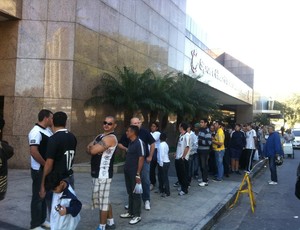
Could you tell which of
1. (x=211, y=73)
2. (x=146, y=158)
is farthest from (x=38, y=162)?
(x=211, y=73)

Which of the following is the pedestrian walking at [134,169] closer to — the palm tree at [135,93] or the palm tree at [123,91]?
the palm tree at [135,93]

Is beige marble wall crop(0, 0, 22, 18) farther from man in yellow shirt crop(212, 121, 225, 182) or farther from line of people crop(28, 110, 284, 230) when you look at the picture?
man in yellow shirt crop(212, 121, 225, 182)

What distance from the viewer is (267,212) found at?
298 inches

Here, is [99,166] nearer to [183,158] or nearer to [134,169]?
[134,169]

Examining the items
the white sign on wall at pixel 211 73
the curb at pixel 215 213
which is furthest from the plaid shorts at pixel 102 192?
the white sign on wall at pixel 211 73

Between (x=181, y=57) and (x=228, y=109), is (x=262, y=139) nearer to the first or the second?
(x=181, y=57)

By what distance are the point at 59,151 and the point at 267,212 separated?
4.95 m

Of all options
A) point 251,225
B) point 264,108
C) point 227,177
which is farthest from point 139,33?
point 264,108

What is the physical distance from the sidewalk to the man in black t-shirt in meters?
1.41

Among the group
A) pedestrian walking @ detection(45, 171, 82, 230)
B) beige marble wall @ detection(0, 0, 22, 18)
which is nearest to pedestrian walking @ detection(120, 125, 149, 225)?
pedestrian walking @ detection(45, 171, 82, 230)

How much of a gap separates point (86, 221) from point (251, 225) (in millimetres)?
2932

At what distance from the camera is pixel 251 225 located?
6578mm

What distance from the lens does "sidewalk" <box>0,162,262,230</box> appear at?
5.80 meters

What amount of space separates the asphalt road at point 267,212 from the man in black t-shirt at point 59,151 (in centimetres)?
319
